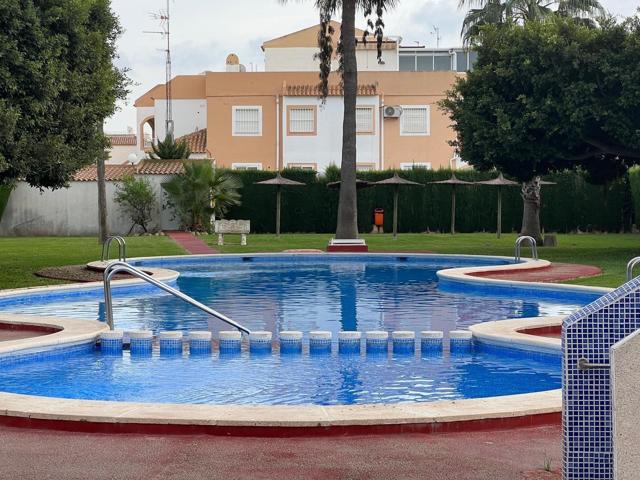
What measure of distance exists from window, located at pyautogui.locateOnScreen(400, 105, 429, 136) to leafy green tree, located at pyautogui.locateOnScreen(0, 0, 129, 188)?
91.2ft

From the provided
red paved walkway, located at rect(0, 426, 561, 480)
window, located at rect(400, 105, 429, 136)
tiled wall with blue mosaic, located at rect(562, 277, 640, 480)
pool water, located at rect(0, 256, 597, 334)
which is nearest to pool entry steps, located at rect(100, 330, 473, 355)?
pool water, located at rect(0, 256, 597, 334)

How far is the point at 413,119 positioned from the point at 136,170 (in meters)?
15.8

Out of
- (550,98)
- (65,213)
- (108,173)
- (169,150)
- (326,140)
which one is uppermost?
(326,140)

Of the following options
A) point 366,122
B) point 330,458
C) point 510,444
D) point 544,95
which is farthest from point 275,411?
point 366,122

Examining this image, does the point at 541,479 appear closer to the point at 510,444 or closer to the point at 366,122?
the point at 510,444

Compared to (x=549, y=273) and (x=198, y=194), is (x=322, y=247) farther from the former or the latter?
(x=549, y=273)

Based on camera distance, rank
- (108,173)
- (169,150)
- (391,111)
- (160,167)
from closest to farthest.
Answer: (108,173), (160,167), (169,150), (391,111)

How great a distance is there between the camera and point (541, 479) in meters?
5.51

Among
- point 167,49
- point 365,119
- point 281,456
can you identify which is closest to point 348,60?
point 365,119

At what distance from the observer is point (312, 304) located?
15828 millimetres

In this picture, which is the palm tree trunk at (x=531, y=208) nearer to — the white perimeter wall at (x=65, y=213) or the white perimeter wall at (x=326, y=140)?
the white perimeter wall at (x=65, y=213)

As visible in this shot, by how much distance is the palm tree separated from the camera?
89.0ft

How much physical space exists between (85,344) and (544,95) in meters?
15.7

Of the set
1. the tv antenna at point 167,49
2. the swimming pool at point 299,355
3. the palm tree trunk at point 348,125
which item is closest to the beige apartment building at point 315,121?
the tv antenna at point 167,49
